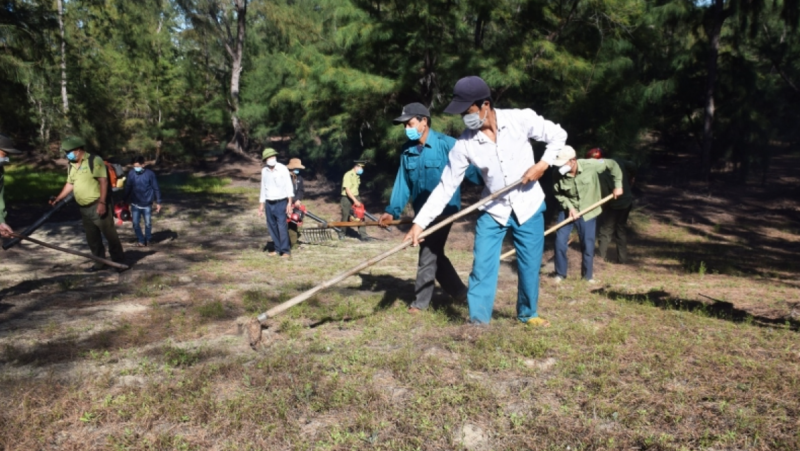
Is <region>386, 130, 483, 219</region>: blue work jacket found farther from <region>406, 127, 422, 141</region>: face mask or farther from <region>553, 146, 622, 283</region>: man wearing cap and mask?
<region>553, 146, 622, 283</region>: man wearing cap and mask

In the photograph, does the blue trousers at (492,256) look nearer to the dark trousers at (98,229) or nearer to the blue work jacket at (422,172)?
the blue work jacket at (422,172)

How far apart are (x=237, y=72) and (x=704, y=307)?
30.5 meters

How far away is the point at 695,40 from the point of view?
62.7 feet

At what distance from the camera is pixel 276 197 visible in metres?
9.39

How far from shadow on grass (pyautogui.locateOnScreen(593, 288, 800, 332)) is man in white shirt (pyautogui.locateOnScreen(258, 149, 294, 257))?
4839mm

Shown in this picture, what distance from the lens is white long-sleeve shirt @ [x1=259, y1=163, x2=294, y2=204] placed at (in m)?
9.30

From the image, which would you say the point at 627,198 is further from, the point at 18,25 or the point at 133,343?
the point at 18,25

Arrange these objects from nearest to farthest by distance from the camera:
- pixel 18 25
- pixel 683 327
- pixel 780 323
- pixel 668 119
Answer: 1. pixel 683 327
2. pixel 780 323
3. pixel 18 25
4. pixel 668 119

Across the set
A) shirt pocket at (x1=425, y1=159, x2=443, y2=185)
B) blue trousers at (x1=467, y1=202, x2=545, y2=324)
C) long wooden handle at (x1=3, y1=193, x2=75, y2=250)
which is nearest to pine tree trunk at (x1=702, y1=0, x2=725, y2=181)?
shirt pocket at (x1=425, y1=159, x2=443, y2=185)

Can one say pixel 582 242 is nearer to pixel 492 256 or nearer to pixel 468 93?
pixel 492 256

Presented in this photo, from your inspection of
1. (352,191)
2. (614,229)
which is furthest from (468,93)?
(352,191)

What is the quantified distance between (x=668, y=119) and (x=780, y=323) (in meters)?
17.1

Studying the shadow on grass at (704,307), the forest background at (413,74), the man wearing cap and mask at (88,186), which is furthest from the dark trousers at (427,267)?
the forest background at (413,74)

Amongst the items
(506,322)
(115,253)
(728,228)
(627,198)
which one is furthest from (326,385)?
(728,228)
